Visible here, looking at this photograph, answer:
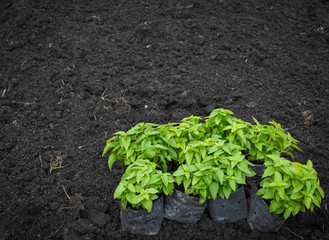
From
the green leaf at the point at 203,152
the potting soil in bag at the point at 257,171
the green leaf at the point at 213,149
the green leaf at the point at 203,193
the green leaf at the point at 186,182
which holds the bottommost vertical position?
the potting soil in bag at the point at 257,171

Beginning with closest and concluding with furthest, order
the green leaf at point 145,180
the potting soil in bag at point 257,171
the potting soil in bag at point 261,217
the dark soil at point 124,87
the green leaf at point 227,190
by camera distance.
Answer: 1. the green leaf at point 145,180
2. the green leaf at point 227,190
3. the potting soil in bag at point 261,217
4. the potting soil in bag at point 257,171
5. the dark soil at point 124,87

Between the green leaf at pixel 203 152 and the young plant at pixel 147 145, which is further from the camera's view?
the young plant at pixel 147 145

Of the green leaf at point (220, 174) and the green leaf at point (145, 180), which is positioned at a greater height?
the green leaf at point (145, 180)

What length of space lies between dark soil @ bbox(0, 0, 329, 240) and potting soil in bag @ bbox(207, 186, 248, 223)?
96 mm

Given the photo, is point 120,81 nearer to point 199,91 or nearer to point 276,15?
point 199,91

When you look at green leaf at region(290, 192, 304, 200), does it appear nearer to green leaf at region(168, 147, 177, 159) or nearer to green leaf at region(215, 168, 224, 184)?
green leaf at region(215, 168, 224, 184)

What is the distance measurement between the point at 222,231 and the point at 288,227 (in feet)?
2.15

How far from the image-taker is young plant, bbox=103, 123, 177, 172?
8.59 feet

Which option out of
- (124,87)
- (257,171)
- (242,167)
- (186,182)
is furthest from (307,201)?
(124,87)

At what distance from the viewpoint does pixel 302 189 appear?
239 cm

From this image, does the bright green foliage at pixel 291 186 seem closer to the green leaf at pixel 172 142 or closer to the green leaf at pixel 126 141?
the green leaf at pixel 172 142

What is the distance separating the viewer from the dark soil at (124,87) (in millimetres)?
3026

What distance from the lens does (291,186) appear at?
2.43m

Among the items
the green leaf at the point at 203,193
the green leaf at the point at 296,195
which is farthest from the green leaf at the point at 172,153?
the green leaf at the point at 296,195
